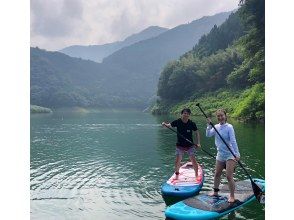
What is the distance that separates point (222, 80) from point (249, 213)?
87304 mm

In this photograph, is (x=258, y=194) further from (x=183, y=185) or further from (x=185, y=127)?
(x=185, y=127)

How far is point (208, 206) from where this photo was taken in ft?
38.0

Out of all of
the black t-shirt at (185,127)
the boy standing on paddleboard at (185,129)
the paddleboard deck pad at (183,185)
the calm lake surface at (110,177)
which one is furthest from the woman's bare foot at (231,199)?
the black t-shirt at (185,127)

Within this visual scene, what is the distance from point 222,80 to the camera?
97.3 m

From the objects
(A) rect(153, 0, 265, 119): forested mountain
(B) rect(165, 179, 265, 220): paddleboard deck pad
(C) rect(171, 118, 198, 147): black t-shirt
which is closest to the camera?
(B) rect(165, 179, 265, 220): paddleboard deck pad

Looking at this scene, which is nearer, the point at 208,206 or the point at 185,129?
the point at 208,206

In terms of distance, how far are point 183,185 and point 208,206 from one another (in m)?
2.74

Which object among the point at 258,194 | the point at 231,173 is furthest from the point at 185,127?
the point at 258,194

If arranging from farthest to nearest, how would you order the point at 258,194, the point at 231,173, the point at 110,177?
the point at 110,177, the point at 258,194, the point at 231,173

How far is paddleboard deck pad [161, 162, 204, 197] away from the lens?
1346 cm

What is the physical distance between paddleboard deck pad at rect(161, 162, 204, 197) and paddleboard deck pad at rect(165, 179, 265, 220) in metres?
1.02

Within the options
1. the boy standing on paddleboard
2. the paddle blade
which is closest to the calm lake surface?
the paddle blade

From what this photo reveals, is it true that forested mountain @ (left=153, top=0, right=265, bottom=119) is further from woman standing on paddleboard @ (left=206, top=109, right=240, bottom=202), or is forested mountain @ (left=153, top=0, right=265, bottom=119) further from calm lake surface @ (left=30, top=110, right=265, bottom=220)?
woman standing on paddleboard @ (left=206, top=109, right=240, bottom=202)

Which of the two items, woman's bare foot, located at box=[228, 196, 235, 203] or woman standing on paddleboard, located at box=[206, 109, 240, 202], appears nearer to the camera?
woman standing on paddleboard, located at box=[206, 109, 240, 202]
